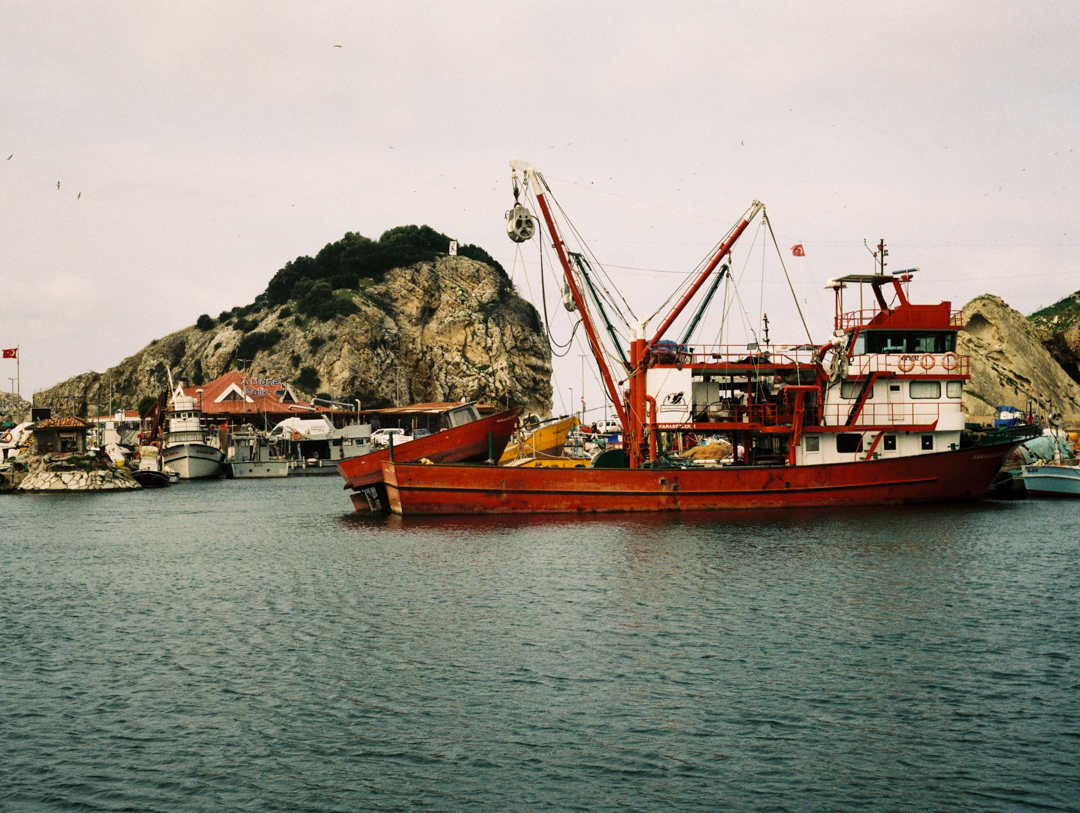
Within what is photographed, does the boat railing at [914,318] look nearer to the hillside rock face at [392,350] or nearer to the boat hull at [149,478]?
the boat hull at [149,478]

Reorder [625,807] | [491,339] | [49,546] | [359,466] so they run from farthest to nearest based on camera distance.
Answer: [491,339] → [359,466] → [49,546] → [625,807]

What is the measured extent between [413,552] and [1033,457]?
40602 millimetres

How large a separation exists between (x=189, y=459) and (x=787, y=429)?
61.9 metres

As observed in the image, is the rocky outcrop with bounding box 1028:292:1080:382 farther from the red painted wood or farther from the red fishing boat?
the red painted wood

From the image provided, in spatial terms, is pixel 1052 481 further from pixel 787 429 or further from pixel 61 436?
pixel 61 436

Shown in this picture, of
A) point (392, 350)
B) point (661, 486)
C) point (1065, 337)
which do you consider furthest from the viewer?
point (392, 350)

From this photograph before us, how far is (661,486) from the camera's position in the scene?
35062 millimetres

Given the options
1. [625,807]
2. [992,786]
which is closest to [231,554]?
[625,807]

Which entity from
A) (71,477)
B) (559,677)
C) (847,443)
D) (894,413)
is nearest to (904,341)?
(894,413)

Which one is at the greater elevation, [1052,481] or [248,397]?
[248,397]

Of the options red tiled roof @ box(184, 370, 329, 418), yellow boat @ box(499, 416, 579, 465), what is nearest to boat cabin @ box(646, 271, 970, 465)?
yellow boat @ box(499, 416, 579, 465)

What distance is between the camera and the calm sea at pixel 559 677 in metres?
10.9

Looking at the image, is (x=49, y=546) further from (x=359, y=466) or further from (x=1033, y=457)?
(x=1033, y=457)

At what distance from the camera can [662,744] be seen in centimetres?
1214
